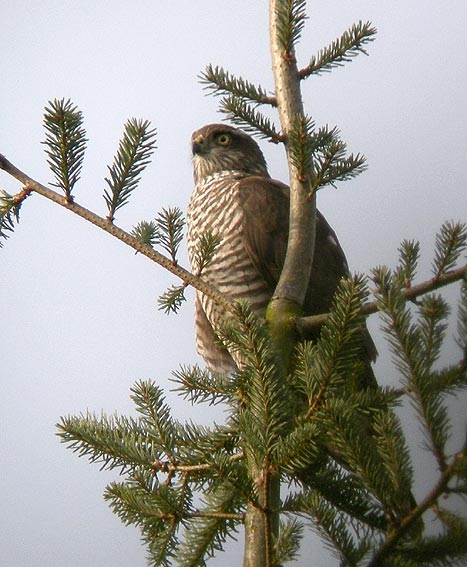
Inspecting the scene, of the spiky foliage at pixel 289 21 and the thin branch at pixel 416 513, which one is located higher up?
the spiky foliage at pixel 289 21

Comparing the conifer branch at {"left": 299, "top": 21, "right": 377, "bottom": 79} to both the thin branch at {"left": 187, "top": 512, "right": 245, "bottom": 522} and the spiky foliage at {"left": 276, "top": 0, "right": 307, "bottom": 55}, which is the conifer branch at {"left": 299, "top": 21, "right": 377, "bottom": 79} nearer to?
the spiky foliage at {"left": 276, "top": 0, "right": 307, "bottom": 55}

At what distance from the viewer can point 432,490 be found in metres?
1.11

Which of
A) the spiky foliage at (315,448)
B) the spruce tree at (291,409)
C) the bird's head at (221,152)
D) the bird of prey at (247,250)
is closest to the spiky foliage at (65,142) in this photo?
the spruce tree at (291,409)

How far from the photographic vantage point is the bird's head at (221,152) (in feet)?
10.3

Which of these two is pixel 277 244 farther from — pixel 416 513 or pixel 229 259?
pixel 416 513

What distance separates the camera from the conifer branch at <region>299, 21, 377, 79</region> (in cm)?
171

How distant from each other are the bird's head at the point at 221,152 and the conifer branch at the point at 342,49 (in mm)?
1364

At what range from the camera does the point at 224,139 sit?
319 centimetres

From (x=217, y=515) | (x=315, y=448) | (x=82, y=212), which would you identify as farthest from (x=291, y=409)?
(x=82, y=212)

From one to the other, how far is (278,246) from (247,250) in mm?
95

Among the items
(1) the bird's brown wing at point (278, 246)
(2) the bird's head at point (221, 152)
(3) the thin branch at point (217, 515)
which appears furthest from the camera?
(2) the bird's head at point (221, 152)

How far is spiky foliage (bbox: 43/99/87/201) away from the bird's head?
1.61 meters

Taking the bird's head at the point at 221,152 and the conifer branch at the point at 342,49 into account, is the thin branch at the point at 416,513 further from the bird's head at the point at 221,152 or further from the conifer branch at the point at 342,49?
the bird's head at the point at 221,152

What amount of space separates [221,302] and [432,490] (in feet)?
1.90
